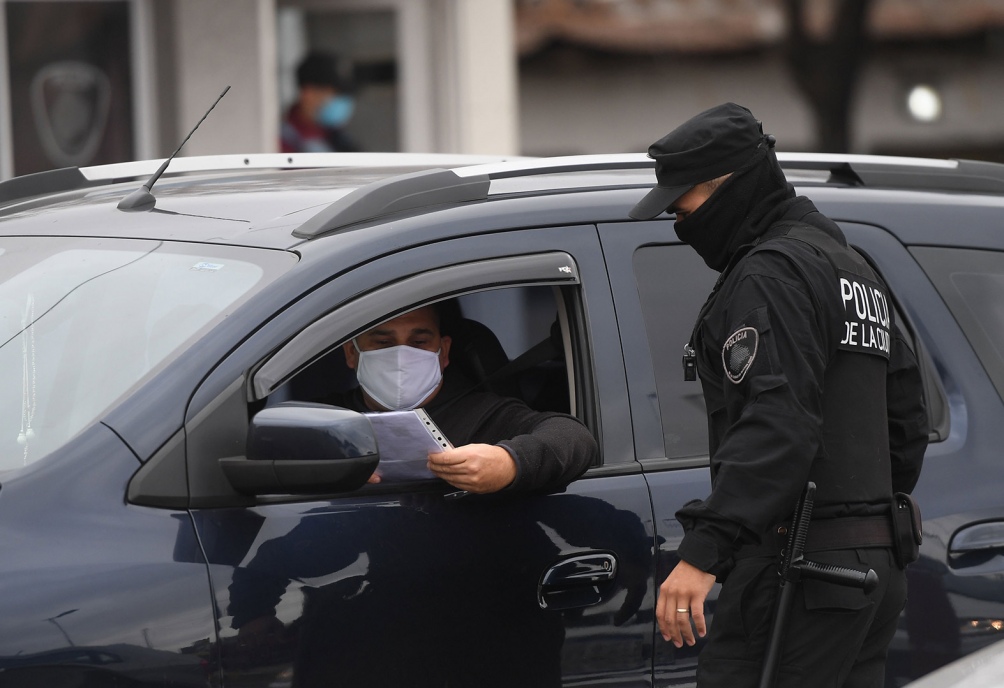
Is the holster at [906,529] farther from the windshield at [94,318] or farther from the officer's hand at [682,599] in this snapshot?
the windshield at [94,318]

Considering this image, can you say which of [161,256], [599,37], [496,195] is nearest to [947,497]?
[496,195]

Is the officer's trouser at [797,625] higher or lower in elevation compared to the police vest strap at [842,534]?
lower

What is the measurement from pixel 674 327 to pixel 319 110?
630 cm

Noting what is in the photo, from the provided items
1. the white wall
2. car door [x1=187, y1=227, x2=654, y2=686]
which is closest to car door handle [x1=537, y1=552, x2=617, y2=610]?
car door [x1=187, y1=227, x2=654, y2=686]

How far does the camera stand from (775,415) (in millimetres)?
2506

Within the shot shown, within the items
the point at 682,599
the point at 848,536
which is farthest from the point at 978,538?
the point at 682,599

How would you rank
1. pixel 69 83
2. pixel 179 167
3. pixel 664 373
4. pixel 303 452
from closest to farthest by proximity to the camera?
1. pixel 303 452
2. pixel 664 373
3. pixel 179 167
4. pixel 69 83

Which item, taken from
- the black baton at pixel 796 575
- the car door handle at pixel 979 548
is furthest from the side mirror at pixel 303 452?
the car door handle at pixel 979 548

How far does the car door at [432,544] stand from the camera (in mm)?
2486

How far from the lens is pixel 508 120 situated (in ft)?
30.7

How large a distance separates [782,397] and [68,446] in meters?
1.24

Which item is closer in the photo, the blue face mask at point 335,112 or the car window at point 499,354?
the car window at point 499,354

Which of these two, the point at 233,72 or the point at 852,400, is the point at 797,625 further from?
the point at 233,72

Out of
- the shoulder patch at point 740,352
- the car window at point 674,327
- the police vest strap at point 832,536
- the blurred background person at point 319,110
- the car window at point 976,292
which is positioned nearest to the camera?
the shoulder patch at point 740,352
